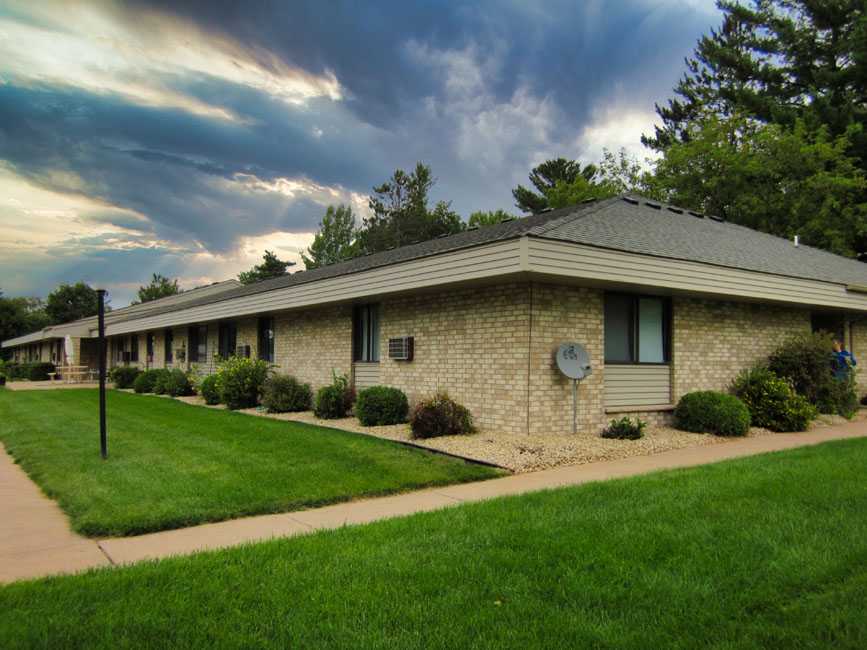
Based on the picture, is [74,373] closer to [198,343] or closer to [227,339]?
[198,343]

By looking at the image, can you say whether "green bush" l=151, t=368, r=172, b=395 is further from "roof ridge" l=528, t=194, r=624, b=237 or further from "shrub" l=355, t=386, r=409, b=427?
"roof ridge" l=528, t=194, r=624, b=237

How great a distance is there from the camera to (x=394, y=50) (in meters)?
15.5

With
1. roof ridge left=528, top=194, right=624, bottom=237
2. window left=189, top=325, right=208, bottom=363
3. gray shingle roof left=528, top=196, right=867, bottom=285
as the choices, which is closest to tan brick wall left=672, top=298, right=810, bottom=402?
gray shingle roof left=528, top=196, right=867, bottom=285

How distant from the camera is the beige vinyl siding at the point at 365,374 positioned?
44.4 ft

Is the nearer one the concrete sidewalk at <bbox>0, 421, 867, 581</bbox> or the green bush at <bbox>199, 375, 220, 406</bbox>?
the concrete sidewalk at <bbox>0, 421, 867, 581</bbox>

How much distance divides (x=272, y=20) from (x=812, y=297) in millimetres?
12187

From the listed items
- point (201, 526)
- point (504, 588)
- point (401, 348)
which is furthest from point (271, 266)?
point (504, 588)

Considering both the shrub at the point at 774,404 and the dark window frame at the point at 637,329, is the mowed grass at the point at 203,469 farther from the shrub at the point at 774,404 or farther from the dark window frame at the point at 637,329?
the shrub at the point at 774,404

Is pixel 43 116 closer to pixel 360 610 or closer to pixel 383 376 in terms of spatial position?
pixel 383 376

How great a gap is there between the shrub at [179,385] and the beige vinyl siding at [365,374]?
9.11m

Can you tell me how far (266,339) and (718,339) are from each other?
11955mm

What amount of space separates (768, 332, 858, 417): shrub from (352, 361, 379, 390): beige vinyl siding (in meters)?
8.42

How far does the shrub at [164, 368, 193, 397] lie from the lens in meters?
20.4

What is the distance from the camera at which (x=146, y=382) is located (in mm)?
22969
